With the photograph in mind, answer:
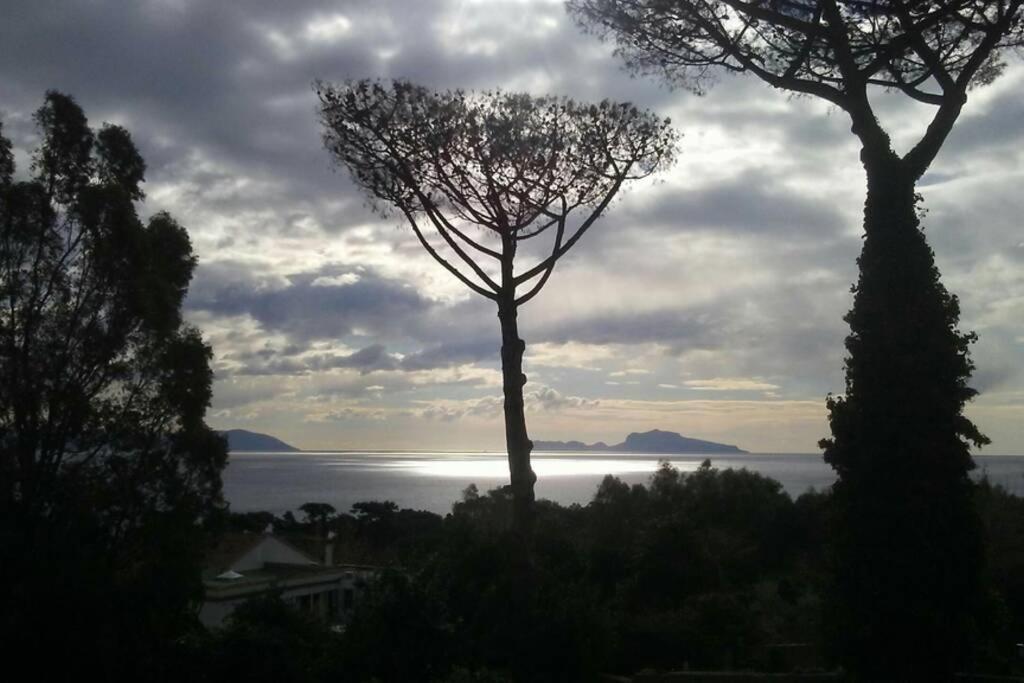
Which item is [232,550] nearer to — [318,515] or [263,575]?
[263,575]

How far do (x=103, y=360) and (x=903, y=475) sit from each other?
11.3 meters

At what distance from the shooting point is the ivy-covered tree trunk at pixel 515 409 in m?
11.1

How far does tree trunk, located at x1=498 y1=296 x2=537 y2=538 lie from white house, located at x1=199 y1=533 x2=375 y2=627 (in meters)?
5.44

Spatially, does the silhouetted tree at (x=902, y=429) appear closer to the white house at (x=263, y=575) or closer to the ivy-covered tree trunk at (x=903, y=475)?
the ivy-covered tree trunk at (x=903, y=475)

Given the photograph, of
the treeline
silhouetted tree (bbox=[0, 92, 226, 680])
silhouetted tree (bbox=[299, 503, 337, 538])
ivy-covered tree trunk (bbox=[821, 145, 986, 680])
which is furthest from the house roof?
ivy-covered tree trunk (bbox=[821, 145, 986, 680])

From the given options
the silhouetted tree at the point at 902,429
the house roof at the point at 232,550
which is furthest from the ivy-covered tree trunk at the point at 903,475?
the house roof at the point at 232,550

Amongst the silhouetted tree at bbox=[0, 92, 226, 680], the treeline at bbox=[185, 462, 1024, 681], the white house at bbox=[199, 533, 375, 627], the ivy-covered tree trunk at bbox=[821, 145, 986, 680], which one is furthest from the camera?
the white house at bbox=[199, 533, 375, 627]

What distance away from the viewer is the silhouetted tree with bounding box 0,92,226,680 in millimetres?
14055

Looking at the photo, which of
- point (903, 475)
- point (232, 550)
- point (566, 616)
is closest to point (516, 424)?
point (566, 616)

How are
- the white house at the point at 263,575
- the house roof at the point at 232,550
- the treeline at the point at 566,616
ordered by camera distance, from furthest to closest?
the house roof at the point at 232,550
the white house at the point at 263,575
the treeline at the point at 566,616

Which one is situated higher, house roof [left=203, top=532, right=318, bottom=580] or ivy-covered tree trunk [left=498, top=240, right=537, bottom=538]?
ivy-covered tree trunk [left=498, top=240, right=537, bottom=538]

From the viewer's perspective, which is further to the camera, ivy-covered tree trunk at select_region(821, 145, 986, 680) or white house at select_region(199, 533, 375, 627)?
white house at select_region(199, 533, 375, 627)

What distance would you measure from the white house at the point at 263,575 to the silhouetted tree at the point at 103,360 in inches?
76.1

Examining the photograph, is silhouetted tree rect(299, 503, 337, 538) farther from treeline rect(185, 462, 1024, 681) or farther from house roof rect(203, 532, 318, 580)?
treeline rect(185, 462, 1024, 681)
